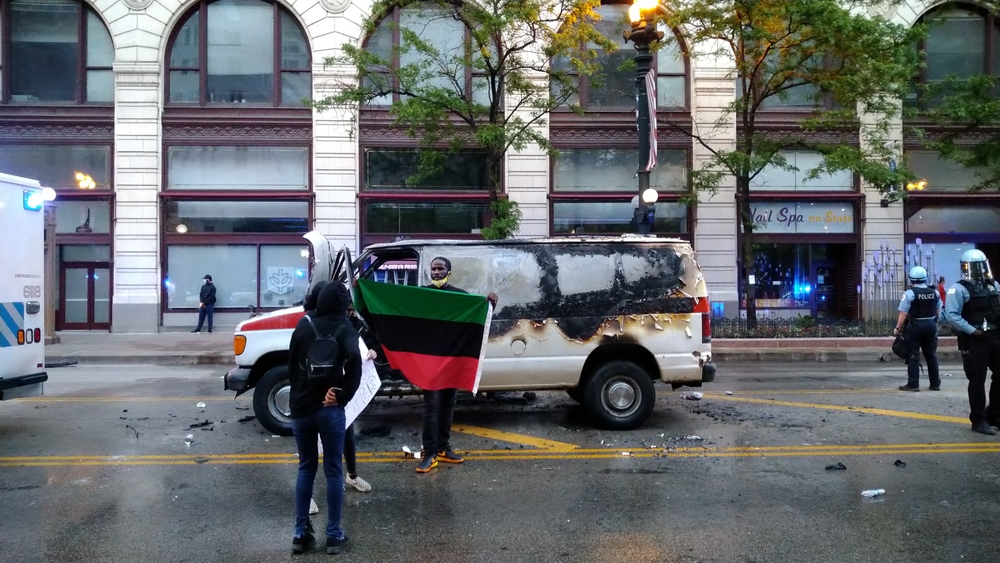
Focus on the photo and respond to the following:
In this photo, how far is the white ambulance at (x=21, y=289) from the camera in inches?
310

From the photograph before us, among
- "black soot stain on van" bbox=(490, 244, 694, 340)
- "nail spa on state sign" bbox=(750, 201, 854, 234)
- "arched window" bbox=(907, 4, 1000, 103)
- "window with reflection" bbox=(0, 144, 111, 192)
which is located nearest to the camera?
"black soot stain on van" bbox=(490, 244, 694, 340)

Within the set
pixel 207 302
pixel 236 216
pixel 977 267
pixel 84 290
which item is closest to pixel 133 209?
pixel 236 216

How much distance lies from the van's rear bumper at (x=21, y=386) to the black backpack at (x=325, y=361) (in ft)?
16.8

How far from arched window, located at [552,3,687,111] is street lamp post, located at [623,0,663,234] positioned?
885 cm

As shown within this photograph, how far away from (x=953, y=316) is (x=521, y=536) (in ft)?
18.4

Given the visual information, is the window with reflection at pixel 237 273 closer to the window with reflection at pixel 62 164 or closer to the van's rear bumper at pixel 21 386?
the window with reflection at pixel 62 164

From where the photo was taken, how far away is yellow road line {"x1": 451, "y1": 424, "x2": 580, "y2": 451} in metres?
7.48

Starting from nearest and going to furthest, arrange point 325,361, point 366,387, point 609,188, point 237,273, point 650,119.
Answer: point 325,361, point 366,387, point 650,119, point 237,273, point 609,188

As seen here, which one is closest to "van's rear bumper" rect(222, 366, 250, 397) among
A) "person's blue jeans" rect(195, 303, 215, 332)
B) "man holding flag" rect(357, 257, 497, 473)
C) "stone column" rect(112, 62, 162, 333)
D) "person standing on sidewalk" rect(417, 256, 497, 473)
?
"man holding flag" rect(357, 257, 497, 473)

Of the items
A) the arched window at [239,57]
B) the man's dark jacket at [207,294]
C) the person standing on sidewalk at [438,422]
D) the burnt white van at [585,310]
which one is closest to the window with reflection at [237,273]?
the man's dark jacket at [207,294]

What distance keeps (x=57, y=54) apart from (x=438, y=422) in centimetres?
2151

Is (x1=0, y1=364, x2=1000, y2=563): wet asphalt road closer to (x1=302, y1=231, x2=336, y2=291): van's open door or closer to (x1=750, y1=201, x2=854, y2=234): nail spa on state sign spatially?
(x1=302, y1=231, x2=336, y2=291): van's open door

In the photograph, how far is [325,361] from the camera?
4633 mm

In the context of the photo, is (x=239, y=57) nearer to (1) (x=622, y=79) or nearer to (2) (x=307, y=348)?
(1) (x=622, y=79)
